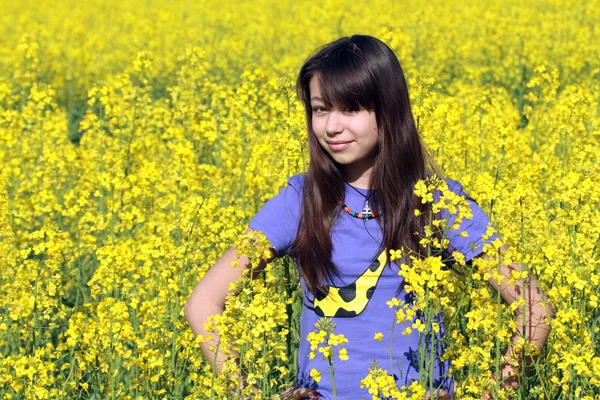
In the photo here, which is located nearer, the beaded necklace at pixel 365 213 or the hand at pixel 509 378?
the hand at pixel 509 378

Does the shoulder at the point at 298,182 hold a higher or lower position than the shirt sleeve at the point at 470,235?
higher

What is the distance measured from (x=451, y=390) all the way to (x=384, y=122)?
2.56 feet

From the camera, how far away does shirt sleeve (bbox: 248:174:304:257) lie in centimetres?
295

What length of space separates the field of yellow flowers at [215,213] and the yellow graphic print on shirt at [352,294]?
14 centimetres

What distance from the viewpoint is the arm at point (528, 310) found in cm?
281

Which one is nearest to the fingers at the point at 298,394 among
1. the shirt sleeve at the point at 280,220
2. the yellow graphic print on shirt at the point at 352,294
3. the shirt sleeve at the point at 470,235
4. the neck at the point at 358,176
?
the yellow graphic print on shirt at the point at 352,294

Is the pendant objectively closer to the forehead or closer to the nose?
the nose

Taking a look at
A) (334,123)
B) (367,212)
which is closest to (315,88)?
(334,123)

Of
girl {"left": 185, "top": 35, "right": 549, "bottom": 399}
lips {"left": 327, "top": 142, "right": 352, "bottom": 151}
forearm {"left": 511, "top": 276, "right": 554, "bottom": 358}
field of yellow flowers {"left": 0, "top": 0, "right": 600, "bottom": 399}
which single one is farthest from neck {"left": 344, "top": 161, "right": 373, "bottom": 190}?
forearm {"left": 511, "top": 276, "right": 554, "bottom": 358}

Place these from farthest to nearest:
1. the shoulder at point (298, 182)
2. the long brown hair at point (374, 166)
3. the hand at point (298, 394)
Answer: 1. the shoulder at point (298, 182)
2. the long brown hair at point (374, 166)
3. the hand at point (298, 394)

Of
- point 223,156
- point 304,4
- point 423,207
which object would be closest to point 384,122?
point 423,207

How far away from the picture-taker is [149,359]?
10.1 feet

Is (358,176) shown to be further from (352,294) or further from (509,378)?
(509,378)

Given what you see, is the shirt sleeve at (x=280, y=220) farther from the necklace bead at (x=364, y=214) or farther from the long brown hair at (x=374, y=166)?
the necklace bead at (x=364, y=214)
